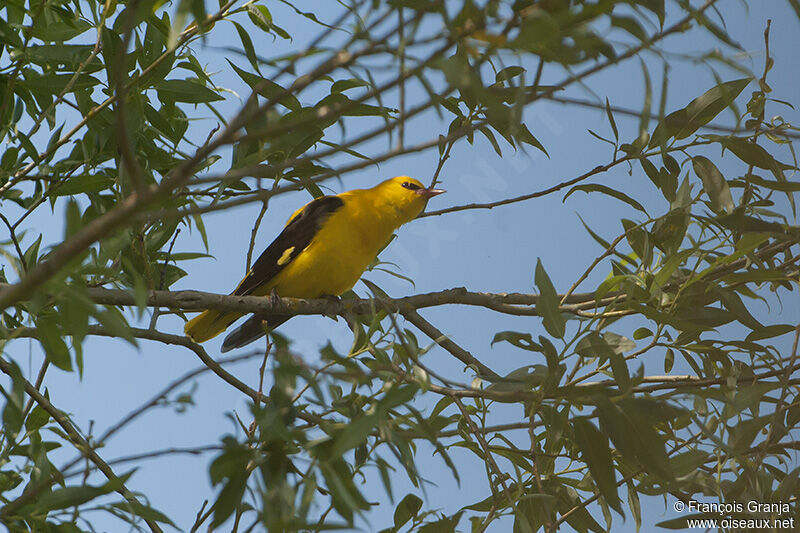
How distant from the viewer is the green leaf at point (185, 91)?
191 centimetres

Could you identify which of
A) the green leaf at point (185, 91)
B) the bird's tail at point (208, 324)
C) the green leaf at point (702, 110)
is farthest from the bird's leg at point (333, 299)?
the green leaf at point (702, 110)

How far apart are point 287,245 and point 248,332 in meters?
0.36

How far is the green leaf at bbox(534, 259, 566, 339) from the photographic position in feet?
4.48

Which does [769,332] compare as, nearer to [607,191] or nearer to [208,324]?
[607,191]

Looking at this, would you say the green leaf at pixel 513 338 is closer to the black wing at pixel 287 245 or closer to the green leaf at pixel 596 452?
the green leaf at pixel 596 452

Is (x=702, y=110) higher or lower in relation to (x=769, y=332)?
higher

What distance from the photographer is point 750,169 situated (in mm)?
→ 1835

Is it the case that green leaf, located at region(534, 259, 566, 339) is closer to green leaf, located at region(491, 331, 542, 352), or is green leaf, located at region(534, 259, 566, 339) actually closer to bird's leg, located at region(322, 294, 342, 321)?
green leaf, located at region(491, 331, 542, 352)

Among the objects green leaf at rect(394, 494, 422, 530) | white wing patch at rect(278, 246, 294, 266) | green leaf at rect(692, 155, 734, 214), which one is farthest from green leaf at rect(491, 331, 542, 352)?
white wing patch at rect(278, 246, 294, 266)

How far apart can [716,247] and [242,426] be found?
1.06 m

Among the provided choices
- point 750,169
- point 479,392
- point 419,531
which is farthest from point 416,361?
point 750,169

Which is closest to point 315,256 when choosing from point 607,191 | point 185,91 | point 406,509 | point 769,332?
point 185,91

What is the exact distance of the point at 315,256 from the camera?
9.52ft

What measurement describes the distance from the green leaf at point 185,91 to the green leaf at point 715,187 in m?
1.15
